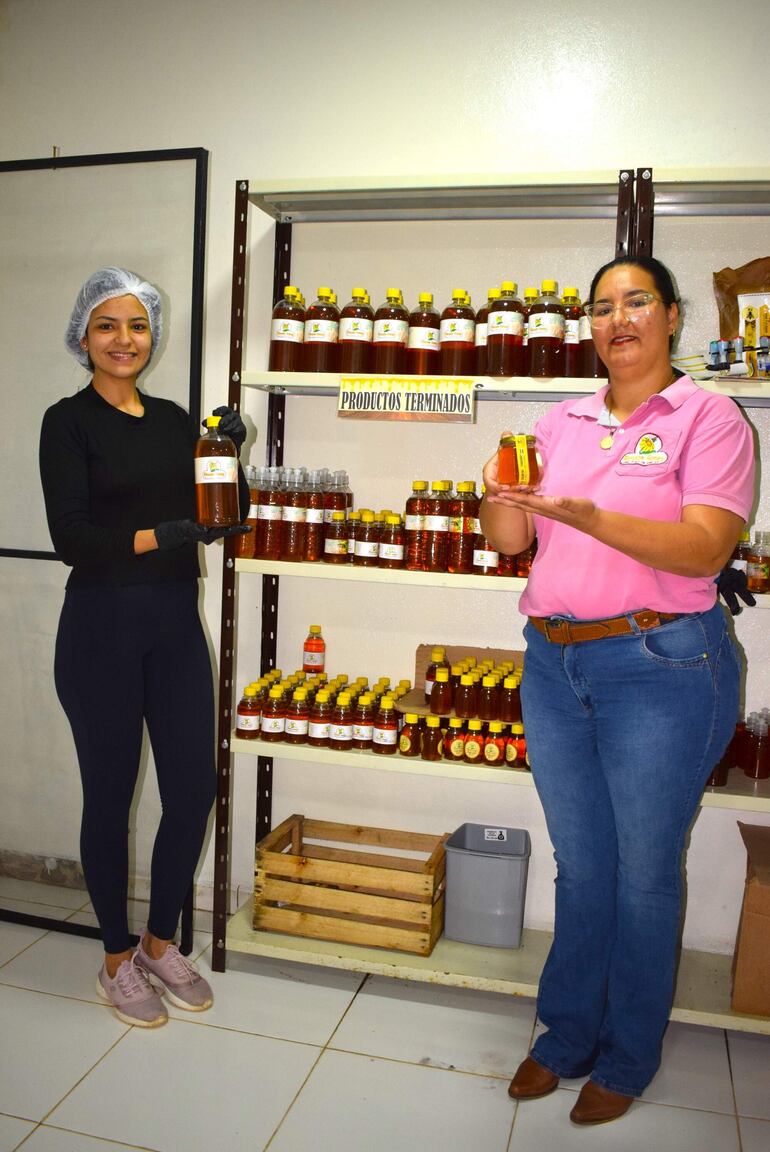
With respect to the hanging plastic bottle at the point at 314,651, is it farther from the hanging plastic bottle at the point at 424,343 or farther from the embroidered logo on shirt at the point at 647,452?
the embroidered logo on shirt at the point at 647,452

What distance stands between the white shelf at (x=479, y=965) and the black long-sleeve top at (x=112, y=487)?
1090 mm

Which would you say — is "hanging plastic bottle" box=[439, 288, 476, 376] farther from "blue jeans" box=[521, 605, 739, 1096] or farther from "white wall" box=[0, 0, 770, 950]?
"blue jeans" box=[521, 605, 739, 1096]

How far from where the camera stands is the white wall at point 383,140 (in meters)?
2.50

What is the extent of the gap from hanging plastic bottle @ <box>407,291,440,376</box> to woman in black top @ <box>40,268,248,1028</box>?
1.62 feet

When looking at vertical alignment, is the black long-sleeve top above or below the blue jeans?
above

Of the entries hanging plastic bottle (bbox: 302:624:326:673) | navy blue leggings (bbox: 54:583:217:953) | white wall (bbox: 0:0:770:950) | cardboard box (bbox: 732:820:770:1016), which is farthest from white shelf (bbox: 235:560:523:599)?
cardboard box (bbox: 732:820:770:1016)

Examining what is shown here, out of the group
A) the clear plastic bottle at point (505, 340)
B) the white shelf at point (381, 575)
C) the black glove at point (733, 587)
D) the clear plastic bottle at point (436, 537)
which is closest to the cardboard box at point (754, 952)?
the black glove at point (733, 587)

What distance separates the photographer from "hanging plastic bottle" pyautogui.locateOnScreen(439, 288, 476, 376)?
7.51ft

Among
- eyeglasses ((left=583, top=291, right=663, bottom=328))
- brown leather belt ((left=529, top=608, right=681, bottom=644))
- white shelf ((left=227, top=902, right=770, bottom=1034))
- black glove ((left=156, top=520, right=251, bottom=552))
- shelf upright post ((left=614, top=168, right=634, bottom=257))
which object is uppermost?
shelf upright post ((left=614, top=168, right=634, bottom=257))

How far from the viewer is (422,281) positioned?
8.87ft

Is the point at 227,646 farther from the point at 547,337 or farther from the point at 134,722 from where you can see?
the point at 547,337

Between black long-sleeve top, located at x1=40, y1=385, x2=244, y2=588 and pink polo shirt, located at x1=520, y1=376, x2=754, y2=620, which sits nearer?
pink polo shirt, located at x1=520, y1=376, x2=754, y2=620

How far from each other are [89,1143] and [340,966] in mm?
781

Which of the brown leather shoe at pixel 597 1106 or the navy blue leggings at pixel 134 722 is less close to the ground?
the navy blue leggings at pixel 134 722
